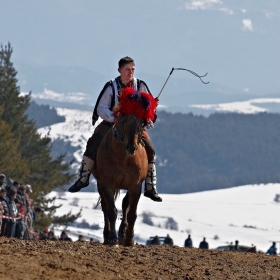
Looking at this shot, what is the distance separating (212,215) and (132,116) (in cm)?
14695

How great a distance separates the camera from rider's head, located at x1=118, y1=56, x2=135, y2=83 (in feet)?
55.8

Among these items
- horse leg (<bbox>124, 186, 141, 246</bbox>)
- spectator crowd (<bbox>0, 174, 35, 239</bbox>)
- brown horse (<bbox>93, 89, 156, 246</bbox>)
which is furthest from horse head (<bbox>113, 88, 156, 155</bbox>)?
spectator crowd (<bbox>0, 174, 35, 239</bbox>)

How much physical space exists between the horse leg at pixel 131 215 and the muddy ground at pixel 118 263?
236 mm

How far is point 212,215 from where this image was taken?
16212 centimetres

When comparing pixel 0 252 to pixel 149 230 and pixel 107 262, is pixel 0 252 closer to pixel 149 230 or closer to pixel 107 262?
pixel 107 262

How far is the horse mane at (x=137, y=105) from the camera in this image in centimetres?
1589

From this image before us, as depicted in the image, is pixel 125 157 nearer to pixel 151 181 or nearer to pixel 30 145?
pixel 151 181

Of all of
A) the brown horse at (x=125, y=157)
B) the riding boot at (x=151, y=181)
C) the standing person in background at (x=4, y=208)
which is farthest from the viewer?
the standing person in background at (x=4, y=208)

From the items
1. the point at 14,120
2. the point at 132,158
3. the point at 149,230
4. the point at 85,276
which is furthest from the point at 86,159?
the point at 149,230

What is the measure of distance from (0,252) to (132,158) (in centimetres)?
288

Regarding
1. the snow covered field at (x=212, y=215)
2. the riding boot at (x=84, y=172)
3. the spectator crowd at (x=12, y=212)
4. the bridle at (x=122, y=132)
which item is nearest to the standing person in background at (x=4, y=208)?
the spectator crowd at (x=12, y=212)

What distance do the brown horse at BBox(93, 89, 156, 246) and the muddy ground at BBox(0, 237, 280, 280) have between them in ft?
2.00

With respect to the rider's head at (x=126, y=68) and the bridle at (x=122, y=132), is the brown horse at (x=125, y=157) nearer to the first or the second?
the bridle at (x=122, y=132)

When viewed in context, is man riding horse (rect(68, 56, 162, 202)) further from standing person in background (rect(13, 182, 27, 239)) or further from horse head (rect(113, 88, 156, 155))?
standing person in background (rect(13, 182, 27, 239))
